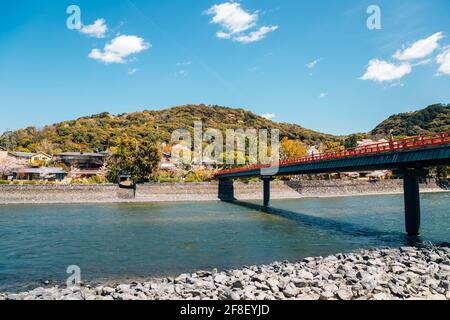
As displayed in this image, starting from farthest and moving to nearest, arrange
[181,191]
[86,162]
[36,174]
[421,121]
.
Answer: [421,121]
[86,162]
[36,174]
[181,191]

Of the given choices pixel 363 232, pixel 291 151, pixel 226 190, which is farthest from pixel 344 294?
pixel 291 151

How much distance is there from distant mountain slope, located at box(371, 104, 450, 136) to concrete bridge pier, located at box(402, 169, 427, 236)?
14061 centimetres

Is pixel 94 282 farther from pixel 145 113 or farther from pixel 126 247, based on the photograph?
pixel 145 113

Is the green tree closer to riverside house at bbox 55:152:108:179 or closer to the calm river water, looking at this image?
riverside house at bbox 55:152:108:179

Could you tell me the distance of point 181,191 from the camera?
6344 centimetres

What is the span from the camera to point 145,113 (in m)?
192

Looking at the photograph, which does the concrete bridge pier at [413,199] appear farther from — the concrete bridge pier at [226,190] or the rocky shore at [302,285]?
the concrete bridge pier at [226,190]

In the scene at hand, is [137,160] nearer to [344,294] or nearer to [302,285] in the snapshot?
[302,285]

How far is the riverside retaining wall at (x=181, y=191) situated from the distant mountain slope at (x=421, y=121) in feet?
283

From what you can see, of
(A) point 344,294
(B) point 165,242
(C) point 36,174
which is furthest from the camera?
(C) point 36,174

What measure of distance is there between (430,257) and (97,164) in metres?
80.5

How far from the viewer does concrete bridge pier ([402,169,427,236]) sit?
23.2m

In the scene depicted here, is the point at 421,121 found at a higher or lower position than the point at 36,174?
higher

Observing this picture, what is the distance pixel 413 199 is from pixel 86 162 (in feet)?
252
